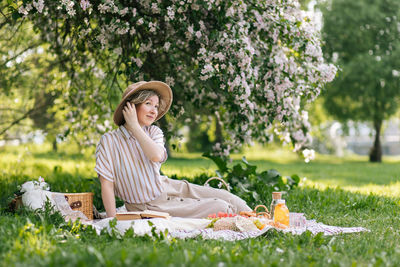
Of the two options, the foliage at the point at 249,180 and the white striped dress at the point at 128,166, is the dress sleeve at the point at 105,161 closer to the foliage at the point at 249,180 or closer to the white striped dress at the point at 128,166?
the white striped dress at the point at 128,166

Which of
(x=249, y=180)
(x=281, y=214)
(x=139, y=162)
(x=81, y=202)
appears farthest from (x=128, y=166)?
(x=249, y=180)

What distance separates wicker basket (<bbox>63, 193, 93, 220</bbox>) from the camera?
446 centimetres

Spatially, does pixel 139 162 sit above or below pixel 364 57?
below

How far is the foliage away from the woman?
1.00 meters

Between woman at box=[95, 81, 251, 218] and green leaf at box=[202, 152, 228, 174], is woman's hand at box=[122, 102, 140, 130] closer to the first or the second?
woman at box=[95, 81, 251, 218]

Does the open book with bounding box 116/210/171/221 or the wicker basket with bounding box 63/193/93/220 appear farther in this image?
the wicker basket with bounding box 63/193/93/220

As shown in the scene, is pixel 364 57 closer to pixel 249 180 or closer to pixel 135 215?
pixel 249 180

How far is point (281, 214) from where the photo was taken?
13.4 feet

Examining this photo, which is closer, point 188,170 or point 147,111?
point 147,111

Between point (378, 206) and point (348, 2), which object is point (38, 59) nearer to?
point (378, 206)

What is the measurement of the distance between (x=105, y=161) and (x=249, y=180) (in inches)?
95.5

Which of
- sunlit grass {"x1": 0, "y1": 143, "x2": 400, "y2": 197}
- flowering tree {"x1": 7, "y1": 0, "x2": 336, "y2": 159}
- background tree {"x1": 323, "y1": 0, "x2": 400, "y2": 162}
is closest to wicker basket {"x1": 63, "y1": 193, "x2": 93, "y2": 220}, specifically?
flowering tree {"x1": 7, "y1": 0, "x2": 336, "y2": 159}

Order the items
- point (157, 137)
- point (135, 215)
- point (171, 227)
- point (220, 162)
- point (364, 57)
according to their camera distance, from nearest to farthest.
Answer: point (171, 227), point (135, 215), point (157, 137), point (220, 162), point (364, 57)

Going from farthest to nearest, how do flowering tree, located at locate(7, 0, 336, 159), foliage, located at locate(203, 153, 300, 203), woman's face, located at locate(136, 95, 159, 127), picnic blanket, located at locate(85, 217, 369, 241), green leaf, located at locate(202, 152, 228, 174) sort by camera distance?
1. green leaf, located at locate(202, 152, 228, 174)
2. foliage, located at locate(203, 153, 300, 203)
3. flowering tree, located at locate(7, 0, 336, 159)
4. woman's face, located at locate(136, 95, 159, 127)
5. picnic blanket, located at locate(85, 217, 369, 241)
